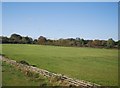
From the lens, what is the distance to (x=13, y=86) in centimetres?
1700

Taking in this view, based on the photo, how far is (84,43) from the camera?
10506 cm

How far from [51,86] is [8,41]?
3517 inches

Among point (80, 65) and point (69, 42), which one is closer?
point (80, 65)

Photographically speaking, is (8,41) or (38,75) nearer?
(38,75)

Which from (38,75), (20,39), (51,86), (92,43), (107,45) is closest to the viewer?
(51,86)

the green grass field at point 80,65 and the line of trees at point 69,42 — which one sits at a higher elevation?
the line of trees at point 69,42

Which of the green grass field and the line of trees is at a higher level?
the line of trees

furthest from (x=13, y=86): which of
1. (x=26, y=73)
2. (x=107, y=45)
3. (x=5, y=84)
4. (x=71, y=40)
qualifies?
(x=71, y=40)

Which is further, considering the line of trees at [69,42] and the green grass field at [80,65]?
the line of trees at [69,42]

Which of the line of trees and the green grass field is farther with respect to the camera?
the line of trees

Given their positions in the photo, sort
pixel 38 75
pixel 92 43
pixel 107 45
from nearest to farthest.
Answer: pixel 38 75 → pixel 107 45 → pixel 92 43

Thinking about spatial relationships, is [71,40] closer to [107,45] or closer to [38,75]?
[107,45]

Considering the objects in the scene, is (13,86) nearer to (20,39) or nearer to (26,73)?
(26,73)

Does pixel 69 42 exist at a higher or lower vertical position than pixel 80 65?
higher
